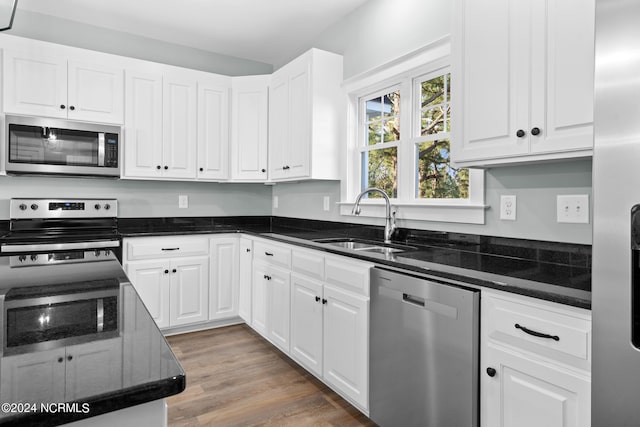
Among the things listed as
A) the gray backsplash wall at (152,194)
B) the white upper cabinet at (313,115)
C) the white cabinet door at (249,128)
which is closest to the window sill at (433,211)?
the white upper cabinet at (313,115)

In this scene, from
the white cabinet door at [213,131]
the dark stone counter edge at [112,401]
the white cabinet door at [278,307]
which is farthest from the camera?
the white cabinet door at [213,131]

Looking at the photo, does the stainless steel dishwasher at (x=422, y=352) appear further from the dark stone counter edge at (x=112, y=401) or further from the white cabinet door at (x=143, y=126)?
the white cabinet door at (x=143, y=126)

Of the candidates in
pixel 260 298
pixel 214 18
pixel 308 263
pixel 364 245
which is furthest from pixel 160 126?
pixel 364 245

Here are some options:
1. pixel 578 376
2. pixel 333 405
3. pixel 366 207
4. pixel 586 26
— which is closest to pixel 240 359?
pixel 333 405

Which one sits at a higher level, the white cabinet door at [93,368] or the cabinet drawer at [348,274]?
the white cabinet door at [93,368]

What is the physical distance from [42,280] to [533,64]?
1911mm

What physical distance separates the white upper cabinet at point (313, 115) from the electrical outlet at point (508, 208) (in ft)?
4.77

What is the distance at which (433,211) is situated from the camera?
7.93 ft

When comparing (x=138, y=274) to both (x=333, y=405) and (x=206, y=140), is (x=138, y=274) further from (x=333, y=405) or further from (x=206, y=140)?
(x=333, y=405)

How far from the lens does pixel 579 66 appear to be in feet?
4.77

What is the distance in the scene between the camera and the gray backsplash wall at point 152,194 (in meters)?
3.25

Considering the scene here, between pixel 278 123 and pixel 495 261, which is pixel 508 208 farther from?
pixel 278 123

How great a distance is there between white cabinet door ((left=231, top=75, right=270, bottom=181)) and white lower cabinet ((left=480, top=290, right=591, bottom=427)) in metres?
2.81

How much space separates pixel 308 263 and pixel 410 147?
105 centimetres
